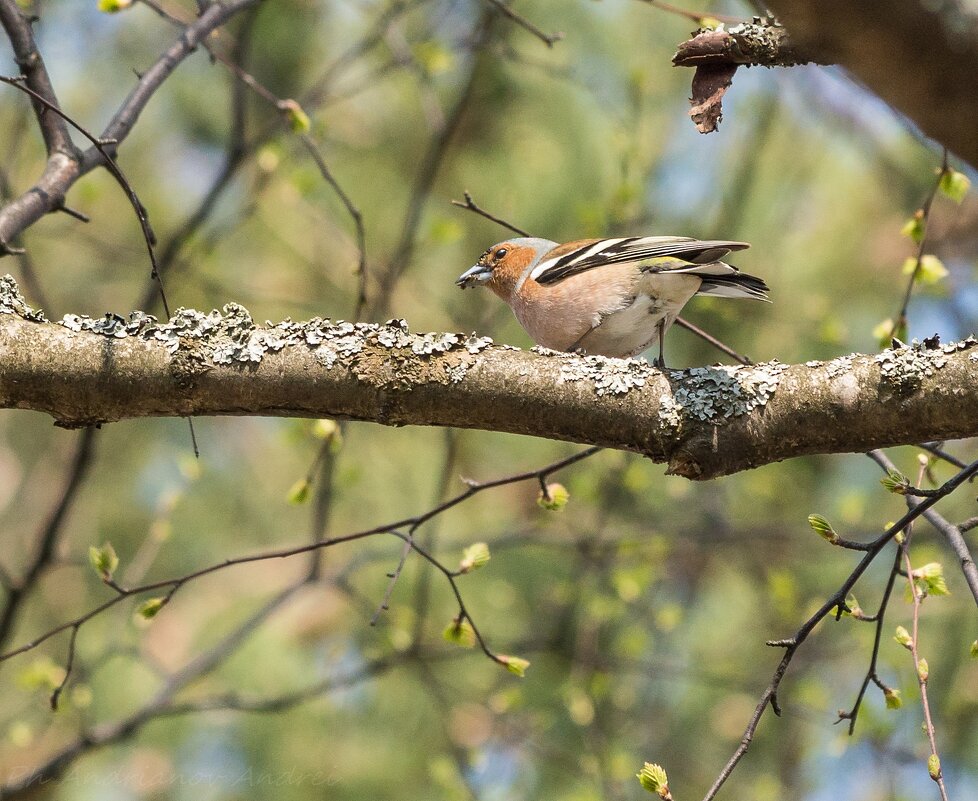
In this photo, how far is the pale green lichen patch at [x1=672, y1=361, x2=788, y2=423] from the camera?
2.49 metres

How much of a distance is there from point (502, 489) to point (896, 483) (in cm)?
666

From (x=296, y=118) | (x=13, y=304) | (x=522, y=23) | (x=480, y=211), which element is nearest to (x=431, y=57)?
(x=522, y=23)

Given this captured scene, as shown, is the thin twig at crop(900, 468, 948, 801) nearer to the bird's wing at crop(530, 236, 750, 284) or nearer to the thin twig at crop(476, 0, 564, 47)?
the bird's wing at crop(530, 236, 750, 284)

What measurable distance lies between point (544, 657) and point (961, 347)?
5.38 meters

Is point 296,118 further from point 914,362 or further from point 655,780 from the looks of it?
point 655,780

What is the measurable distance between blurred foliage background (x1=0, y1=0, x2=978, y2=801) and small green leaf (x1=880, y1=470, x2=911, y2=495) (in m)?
3.14

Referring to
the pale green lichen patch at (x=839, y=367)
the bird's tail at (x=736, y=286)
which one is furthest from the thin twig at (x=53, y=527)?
the pale green lichen patch at (x=839, y=367)

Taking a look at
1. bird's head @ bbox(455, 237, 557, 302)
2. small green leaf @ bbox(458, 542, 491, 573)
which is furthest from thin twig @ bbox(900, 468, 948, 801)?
bird's head @ bbox(455, 237, 557, 302)

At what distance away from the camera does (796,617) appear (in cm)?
670

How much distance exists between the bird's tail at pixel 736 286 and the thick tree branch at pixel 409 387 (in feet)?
3.98

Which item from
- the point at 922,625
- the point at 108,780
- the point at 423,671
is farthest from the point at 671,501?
the point at 108,780

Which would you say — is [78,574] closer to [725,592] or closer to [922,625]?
[725,592]

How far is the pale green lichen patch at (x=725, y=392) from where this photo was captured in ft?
8.18

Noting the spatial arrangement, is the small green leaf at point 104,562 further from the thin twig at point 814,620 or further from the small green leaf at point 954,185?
the small green leaf at point 954,185
